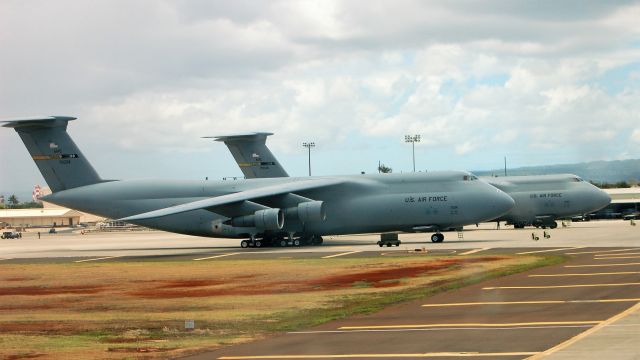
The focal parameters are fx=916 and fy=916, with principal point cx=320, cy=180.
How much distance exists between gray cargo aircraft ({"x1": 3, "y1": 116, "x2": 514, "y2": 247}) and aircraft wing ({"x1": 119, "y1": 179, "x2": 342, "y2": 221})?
0.07m

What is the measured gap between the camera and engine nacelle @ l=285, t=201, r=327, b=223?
2244 inches

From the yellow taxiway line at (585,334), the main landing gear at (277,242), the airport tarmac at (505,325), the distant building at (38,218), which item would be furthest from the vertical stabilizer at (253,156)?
the distant building at (38,218)

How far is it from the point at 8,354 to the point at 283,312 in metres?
7.63

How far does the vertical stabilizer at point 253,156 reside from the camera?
80.4 metres

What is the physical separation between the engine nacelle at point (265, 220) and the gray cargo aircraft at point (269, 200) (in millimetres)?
62

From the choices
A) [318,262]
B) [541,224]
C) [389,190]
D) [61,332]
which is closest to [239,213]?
[389,190]

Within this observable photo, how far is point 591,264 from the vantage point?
34750mm

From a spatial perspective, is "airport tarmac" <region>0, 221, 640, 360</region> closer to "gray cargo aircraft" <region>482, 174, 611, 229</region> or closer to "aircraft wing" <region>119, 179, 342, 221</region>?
"aircraft wing" <region>119, 179, 342, 221</region>

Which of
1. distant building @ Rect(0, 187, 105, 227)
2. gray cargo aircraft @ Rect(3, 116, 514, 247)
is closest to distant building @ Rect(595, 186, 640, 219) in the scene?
gray cargo aircraft @ Rect(3, 116, 514, 247)

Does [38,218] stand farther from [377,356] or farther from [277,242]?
[377,356]

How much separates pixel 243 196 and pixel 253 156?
2463cm

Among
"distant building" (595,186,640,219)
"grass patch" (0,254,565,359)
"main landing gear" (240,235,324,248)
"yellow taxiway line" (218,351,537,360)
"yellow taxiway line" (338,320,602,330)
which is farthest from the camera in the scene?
"distant building" (595,186,640,219)

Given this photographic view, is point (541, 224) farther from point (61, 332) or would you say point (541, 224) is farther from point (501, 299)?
point (61, 332)

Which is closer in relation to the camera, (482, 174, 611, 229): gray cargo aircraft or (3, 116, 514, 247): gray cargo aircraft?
(3, 116, 514, 247): gray cargo aircraft
